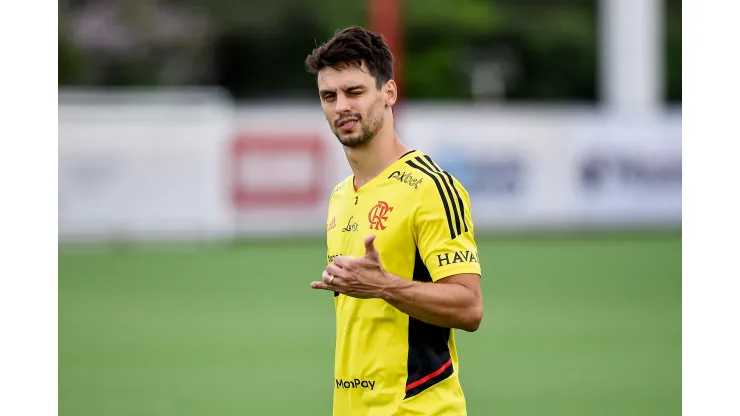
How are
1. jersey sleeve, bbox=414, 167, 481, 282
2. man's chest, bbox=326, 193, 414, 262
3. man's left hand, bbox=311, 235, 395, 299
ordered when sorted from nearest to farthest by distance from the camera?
man's left hand, bbox=311, 235, 395, 299 → jersey sleeve, bbox=414, 167, 481, 282 → man's chest, bbox=326, 193, 414, 262

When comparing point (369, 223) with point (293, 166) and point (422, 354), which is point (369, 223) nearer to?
point (422, 354)

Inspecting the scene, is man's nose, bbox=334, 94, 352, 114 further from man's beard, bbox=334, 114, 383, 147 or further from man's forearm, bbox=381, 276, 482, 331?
man's forearm, bbox=381, 276, 482, 331

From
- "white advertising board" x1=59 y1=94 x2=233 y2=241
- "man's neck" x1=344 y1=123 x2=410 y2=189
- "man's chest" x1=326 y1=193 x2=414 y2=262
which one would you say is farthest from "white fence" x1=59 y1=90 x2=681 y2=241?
"man's neck" x1=344 y1=123 x2=410 y2=189

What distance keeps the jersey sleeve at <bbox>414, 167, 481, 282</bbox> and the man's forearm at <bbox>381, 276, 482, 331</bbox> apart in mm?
85

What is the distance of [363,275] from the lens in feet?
13.8

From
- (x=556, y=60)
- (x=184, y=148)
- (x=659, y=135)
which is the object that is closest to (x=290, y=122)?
(x=184, y=148)

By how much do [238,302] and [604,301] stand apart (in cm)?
Result: 471

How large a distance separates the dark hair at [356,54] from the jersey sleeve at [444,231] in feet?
1.49

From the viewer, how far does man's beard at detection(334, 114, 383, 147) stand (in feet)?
15.0

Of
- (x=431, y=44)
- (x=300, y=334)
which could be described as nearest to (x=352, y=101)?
(x=300, y=334)

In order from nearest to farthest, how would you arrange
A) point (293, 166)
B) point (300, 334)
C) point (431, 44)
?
point (300, 334), point (293, 166), point (431, 44)

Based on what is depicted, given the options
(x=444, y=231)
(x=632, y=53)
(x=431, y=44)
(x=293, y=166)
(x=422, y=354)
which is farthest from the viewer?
(x=431, y=44)

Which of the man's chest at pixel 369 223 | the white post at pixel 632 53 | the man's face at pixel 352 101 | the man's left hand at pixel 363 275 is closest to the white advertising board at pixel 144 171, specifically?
the white post at pixel 632 53

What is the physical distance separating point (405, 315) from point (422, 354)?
156 mm
